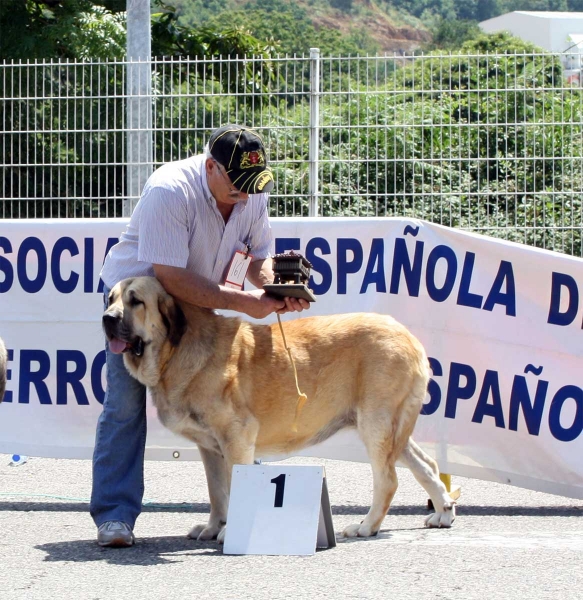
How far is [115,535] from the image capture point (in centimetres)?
464

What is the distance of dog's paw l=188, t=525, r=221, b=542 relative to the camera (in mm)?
4910

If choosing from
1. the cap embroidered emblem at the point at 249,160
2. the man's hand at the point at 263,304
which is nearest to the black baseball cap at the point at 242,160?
the cap embroidered emblem at the point at 249,160

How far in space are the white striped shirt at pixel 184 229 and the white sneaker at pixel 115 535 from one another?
3.72 ft

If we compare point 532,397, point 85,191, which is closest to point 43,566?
point 532,397

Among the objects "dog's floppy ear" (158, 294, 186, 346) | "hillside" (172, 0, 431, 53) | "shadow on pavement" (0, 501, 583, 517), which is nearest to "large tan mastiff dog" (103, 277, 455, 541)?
"dog's floppy ear" (158, 294, 186, 346)

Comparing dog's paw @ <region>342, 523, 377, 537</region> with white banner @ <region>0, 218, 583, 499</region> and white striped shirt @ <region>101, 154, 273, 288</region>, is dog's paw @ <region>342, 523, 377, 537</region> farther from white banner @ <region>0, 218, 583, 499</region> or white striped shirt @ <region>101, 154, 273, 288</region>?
white striped shirt @ <region>101, 154, 273, 288</region>

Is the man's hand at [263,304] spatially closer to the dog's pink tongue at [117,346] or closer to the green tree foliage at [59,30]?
the dog's pink tongue at [117,346]

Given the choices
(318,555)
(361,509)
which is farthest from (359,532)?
(361,509)

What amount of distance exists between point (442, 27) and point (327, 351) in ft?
318

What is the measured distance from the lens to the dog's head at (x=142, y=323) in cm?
Answer: 455

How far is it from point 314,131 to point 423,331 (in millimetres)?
3658

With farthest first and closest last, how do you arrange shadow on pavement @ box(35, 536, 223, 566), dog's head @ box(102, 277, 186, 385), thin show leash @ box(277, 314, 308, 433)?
thin show leash @ box(277, 314, 308, 433)
dog's head @ box(102, 277, 186, 385)
shadow on pavement @ box(35, 536, 223, 566)

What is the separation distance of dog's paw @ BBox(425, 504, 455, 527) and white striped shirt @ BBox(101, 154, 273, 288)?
1630 millimetres

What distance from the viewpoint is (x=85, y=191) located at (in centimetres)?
967
